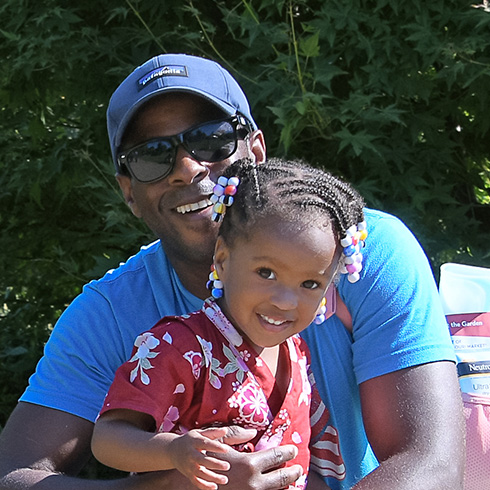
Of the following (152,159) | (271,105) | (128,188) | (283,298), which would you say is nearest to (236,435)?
(283,298)

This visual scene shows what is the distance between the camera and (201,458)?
74.8 inches

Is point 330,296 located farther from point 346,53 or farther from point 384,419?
point 346,53

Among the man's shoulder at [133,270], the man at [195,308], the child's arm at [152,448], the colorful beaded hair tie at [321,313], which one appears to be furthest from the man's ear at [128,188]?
the child's arm at [152,448]

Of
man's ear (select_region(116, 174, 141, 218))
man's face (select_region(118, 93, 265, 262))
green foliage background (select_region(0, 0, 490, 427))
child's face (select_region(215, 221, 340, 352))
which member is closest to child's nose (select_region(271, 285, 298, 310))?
child's face (select_region(215, 221, 340, 352))

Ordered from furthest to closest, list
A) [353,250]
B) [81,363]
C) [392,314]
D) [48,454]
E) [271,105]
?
1. [271,105]
2. [81,363]
3. [48,454]
4. [392,314]
5. [353,250]

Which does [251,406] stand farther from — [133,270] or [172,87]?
[172,87]

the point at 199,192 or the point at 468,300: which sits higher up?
the point at 199,192

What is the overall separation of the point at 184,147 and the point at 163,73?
252 mm

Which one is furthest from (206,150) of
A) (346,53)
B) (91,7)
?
(91,7)

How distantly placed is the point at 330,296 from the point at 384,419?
1.13ft

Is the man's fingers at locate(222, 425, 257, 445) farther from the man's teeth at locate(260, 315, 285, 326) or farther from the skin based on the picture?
the man's teeth at locate(260, 315, 285, 326)

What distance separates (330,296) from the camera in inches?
96.4

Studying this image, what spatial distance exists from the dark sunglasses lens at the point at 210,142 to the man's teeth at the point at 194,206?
Answer: 0.13m

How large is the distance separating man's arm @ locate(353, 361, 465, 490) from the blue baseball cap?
981 millimetres
